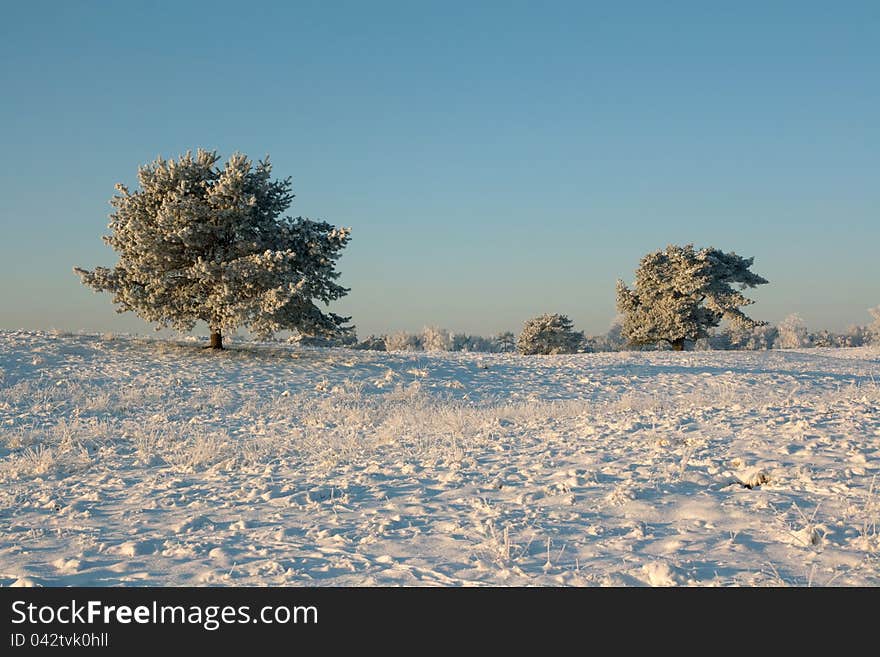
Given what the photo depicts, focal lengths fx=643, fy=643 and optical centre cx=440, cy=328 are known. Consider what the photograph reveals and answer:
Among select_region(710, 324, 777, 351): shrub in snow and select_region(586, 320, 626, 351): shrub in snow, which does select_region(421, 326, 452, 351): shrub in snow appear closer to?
select_region(586, 320, 626, 351): shrub in snow

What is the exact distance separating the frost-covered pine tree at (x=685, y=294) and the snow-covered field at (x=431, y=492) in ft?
88.7

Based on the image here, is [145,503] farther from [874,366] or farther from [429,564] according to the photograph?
[874,366]

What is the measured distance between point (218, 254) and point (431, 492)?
20832 millimetres

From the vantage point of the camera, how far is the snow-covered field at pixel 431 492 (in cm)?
596

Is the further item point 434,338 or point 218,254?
point 434,338

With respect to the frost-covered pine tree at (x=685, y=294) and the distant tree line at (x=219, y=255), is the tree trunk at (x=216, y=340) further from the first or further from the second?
the frost-covered pine tree at (x=685, y=294)

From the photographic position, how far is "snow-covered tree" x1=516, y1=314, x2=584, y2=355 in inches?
2785

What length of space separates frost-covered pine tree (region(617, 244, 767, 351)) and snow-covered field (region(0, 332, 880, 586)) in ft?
88.7

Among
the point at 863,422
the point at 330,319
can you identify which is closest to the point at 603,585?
the point at 863,422

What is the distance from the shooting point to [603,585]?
539 cm

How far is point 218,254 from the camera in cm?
2675

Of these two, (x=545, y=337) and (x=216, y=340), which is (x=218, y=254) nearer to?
(x=216, y=340)

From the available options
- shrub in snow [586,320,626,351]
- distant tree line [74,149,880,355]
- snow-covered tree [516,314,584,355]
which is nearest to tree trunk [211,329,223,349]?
distant tree line [74,149,880,355]

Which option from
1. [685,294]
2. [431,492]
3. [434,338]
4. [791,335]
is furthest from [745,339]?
[431,492]
